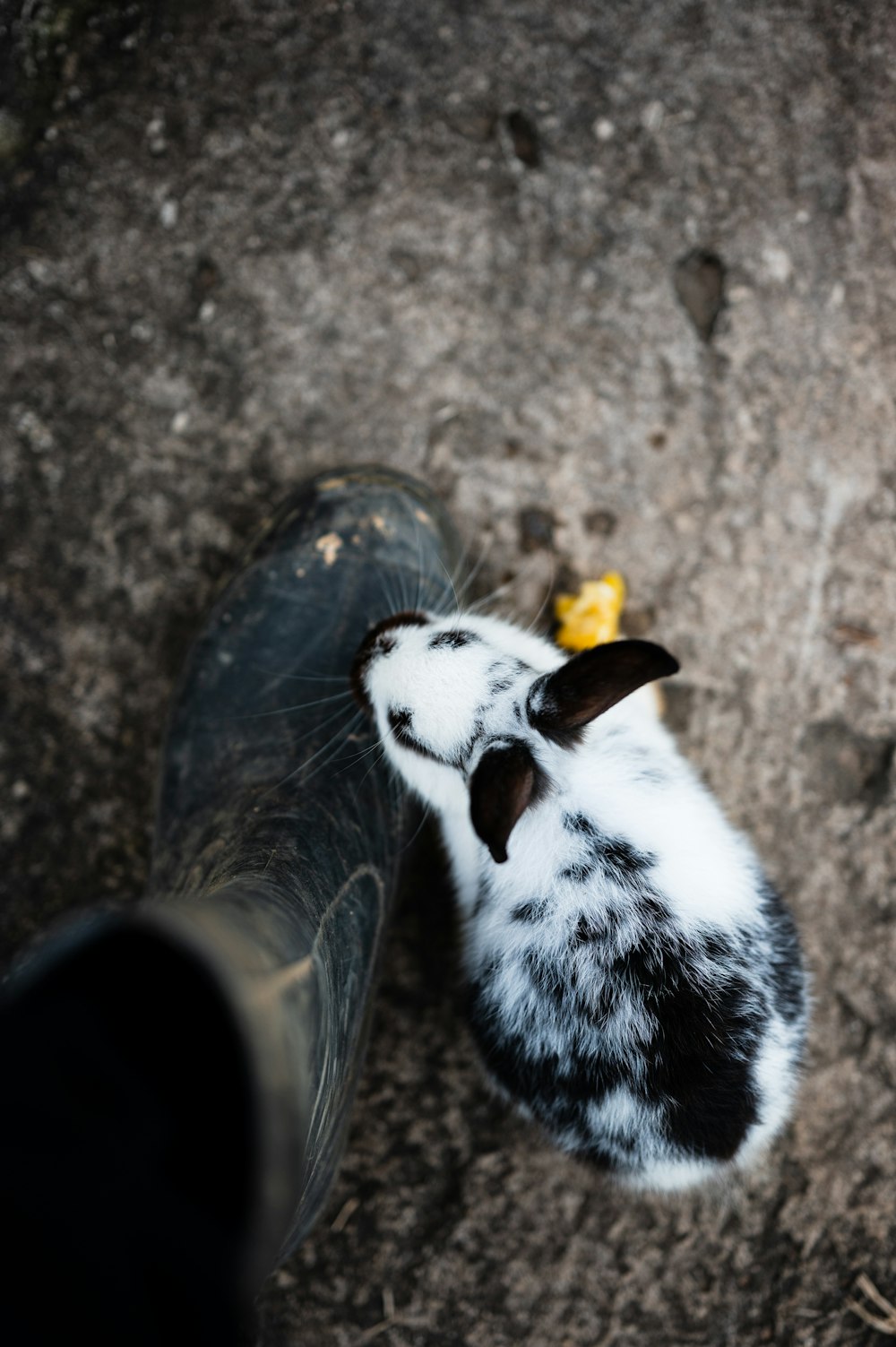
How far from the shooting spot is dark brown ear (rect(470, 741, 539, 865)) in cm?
159

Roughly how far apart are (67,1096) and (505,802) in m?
0.86

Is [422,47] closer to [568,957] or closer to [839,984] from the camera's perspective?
[568,957]

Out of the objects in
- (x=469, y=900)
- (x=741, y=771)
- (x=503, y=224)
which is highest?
(x=503, y=224)

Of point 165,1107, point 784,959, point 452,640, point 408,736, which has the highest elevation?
point 165,1107

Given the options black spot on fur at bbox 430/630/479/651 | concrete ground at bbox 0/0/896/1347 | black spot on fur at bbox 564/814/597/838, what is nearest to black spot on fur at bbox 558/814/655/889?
black spot on fur at bbox 564/814/597/838

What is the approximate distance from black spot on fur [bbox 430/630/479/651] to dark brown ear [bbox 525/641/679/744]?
20 cm

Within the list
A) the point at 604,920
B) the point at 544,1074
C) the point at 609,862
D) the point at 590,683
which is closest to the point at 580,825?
the point at 609,862

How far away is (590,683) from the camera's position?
5.37ft

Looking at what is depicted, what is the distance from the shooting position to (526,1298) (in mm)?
2203

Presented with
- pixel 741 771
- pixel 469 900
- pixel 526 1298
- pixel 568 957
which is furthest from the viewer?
pixel 741 771

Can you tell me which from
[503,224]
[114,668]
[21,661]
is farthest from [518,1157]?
[503,224]

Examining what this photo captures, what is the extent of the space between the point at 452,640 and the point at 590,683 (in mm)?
378

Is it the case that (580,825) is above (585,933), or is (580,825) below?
above

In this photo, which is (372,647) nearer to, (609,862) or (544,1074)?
(609,862)
